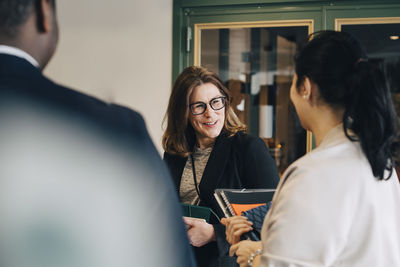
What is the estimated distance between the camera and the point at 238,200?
4.48ft

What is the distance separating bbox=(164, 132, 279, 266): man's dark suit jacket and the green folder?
82mm

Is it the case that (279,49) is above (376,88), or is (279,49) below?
above

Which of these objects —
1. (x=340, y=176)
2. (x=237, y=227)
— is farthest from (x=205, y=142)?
(x=340, y=176)

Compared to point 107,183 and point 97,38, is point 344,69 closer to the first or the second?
point 107,183

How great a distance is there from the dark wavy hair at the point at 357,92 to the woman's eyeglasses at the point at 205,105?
0.85 meters

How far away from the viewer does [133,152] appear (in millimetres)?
630

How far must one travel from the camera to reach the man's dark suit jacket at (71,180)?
58 cm

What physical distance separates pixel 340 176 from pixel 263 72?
6.47 ft

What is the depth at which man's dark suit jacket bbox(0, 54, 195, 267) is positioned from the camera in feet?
1.89

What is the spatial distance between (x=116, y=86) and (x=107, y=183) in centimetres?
247

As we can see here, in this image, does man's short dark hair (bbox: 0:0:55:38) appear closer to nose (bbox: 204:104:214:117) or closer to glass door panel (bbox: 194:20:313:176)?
nose (bbox: 204:104:214:117)

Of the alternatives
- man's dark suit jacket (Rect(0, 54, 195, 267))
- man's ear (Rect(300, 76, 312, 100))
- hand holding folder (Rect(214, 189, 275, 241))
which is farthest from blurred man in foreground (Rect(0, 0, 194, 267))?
hand holding folder (Rect(214, 189, 275, 241))

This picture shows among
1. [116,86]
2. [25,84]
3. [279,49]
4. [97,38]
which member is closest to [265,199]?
[25,84]

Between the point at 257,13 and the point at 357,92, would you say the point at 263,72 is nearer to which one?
the point at 257,13
